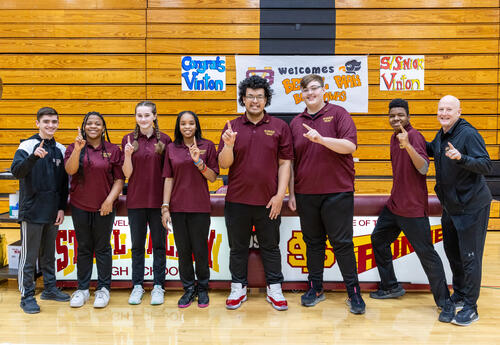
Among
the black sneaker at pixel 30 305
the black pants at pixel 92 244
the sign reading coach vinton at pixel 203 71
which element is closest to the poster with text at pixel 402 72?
the sign reading coach vinton at pixel 203 71

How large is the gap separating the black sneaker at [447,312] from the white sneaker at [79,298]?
262cm

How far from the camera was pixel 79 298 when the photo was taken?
2.93 m

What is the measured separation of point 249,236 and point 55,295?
164cm

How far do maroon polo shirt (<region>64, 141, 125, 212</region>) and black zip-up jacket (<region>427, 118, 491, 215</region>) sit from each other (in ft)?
7.99

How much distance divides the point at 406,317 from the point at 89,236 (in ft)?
7.92

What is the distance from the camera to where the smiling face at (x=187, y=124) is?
2805 millimetres

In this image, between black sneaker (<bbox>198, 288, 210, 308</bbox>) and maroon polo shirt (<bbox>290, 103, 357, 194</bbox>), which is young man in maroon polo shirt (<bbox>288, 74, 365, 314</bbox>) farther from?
black sneaker (<bbox>198, 288, 210, 308</bbox>)

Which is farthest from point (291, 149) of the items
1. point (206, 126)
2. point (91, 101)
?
point (91, 101)

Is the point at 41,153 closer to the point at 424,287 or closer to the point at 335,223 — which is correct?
the point at 335,223

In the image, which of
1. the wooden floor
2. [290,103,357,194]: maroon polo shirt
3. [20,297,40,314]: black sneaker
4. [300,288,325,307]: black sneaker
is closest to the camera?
the wooden floor

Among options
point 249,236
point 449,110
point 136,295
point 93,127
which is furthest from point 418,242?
point 93,127

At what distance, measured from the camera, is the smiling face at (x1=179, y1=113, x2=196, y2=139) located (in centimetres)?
280

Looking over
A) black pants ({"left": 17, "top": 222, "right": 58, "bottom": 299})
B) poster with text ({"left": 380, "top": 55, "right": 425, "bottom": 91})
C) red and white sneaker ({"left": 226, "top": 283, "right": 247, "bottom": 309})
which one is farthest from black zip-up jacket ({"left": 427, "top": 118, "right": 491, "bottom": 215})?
poster with text ({"left": 380, "top": 55, "right": 425, "bottom": 91})

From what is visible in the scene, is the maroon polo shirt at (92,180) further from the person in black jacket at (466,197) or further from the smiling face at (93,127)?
the person in black jacket at (466,197)
